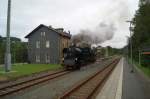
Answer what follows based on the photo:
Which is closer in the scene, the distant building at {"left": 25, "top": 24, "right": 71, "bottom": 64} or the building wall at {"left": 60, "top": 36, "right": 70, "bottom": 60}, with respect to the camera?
the distant building at {"left": 25, "top": 24, "right": 71, "bottom": 64}

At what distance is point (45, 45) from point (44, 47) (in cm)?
50

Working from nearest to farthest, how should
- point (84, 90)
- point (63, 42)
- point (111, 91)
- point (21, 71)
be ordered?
point (111, 91), point (84, 90), point (21, 71), point (63, 42)

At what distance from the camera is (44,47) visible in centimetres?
6400

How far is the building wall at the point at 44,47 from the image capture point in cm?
6256

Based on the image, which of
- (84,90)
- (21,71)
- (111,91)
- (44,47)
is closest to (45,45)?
(44,47)

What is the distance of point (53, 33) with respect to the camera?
63.2 meters

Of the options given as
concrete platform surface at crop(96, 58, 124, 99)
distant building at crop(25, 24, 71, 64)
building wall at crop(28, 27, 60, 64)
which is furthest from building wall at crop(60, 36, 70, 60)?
concrete platform surface at crop(96, 58, 124, 99)

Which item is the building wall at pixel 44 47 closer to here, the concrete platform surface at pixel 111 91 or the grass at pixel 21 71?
the grass at pixel 21 71

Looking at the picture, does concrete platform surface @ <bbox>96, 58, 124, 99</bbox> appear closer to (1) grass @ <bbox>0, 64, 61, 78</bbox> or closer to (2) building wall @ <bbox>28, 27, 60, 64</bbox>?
(1) grass @ <bbox>0, 64, 61, 78</bbox>

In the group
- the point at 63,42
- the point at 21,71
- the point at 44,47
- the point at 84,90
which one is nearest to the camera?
the point at 84,90

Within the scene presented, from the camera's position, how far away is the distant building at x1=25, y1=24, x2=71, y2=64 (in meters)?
62.6

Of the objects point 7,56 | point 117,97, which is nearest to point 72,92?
point 117,97

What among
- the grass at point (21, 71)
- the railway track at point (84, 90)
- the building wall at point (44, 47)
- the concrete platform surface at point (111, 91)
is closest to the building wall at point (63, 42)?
the building wall at point (44, 47)

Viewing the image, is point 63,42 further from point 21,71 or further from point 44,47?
point 21,71
